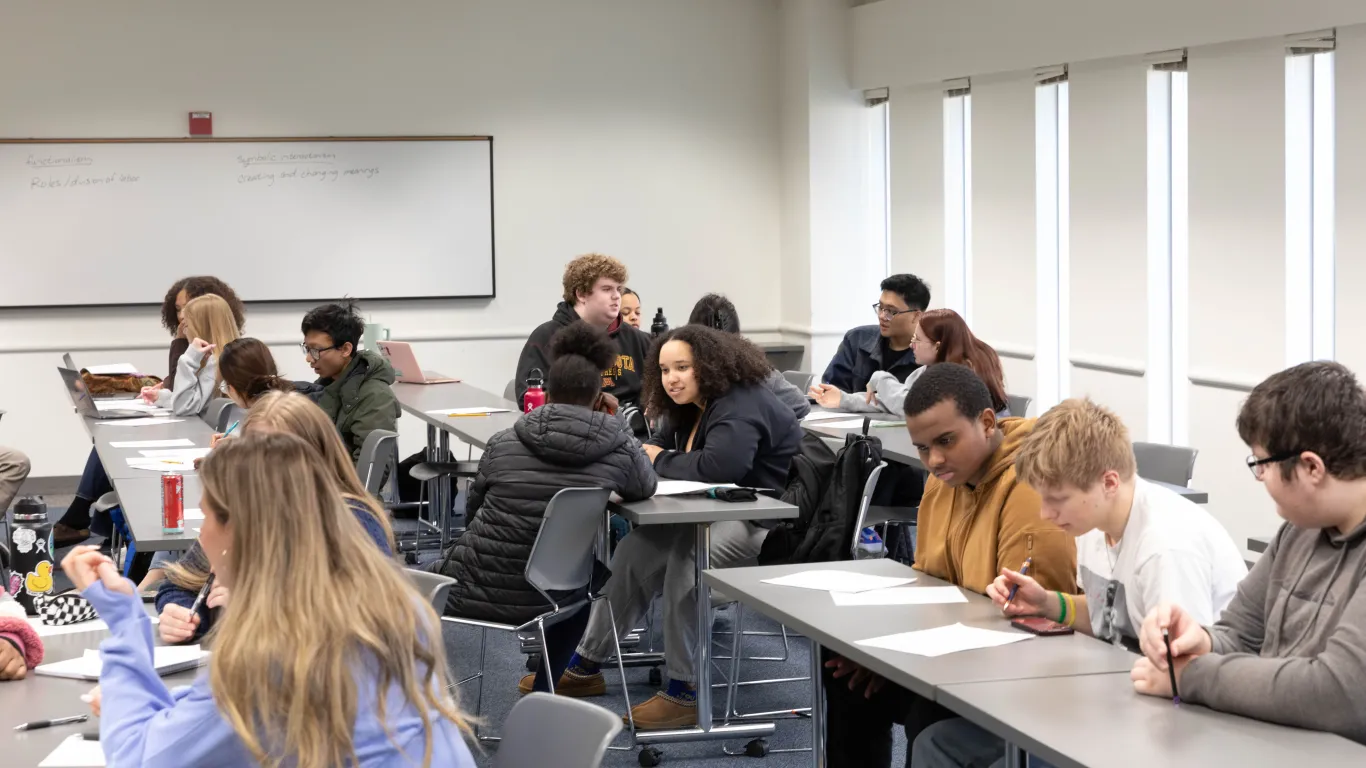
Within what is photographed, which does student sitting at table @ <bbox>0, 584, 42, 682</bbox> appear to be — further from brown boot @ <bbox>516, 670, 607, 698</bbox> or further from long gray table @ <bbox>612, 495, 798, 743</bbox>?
brown boot @ <bbox>516, 670, 607, 698</bbox>

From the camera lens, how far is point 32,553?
9.64ft

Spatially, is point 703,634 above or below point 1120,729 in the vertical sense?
below

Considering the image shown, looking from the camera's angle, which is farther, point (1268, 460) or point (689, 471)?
point (689, 471)

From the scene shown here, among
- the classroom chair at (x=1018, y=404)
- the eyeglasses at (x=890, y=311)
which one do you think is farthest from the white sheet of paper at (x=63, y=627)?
the eyeglasses at (x=890, y=311)

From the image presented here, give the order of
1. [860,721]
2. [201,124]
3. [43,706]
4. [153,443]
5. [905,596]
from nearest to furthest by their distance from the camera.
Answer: [43,706], [905,596], [860,721], [153,443], [201,124]

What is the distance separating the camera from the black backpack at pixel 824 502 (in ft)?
14.5

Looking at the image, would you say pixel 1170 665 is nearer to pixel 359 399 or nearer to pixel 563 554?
pixel 563 554

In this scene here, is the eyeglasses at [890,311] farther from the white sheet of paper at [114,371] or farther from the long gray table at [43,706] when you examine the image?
the long gray table at [43,706]

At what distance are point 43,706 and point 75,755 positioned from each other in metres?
0.30

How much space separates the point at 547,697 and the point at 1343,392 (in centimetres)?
129

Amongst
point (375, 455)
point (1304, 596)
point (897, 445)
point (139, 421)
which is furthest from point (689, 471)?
point (139, 421)

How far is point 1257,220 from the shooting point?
6102mm

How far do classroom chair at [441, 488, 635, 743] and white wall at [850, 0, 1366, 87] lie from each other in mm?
3572

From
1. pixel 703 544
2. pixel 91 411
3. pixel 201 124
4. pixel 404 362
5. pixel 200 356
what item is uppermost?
pixel 201 124
